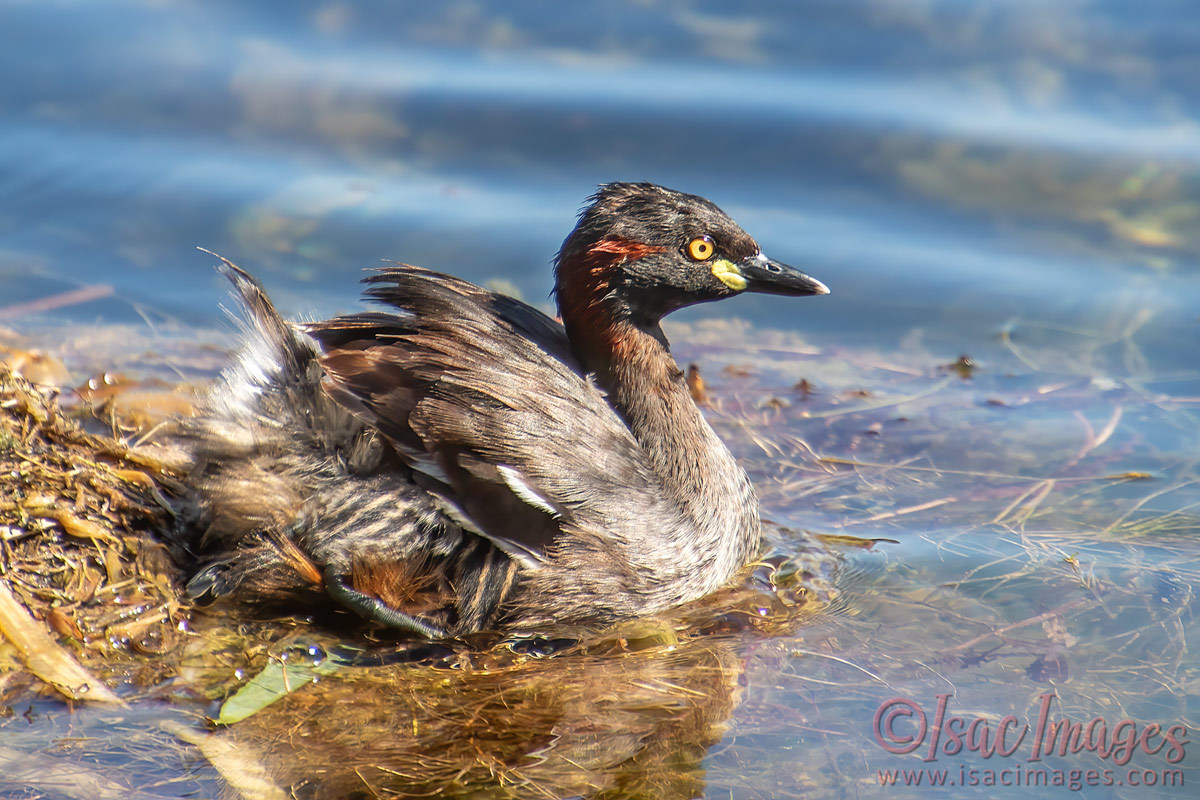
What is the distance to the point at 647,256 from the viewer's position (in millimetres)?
4730

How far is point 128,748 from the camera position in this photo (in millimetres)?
3736

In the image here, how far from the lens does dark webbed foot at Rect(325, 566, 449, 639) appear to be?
4.22 m

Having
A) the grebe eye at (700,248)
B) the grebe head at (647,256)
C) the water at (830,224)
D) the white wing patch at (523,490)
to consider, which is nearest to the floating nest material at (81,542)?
the white wing patch at (523,490)

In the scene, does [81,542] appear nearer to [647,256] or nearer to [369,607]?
[369,607]

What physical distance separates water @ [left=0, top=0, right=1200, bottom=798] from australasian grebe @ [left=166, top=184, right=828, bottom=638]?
417 mm

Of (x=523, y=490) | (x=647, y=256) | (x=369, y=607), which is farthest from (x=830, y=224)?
(x=369, y=607)

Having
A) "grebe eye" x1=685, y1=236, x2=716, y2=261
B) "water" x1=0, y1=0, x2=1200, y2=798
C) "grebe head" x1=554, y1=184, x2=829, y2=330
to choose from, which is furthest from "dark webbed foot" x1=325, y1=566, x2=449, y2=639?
"grebe eye" x1=685, y1=236, x2=716, y2=261

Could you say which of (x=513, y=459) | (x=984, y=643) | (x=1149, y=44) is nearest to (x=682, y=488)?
(x=513, y=459)

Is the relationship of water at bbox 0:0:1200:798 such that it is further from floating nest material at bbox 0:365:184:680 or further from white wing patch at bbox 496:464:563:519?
floating nest material at bbox 0:365:184:680

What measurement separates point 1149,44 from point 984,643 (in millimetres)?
5386

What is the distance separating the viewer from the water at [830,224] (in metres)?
4.62

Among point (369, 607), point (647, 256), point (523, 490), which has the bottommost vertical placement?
point (369, 607)

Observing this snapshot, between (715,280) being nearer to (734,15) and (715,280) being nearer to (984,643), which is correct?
(984,643)

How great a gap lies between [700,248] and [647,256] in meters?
0.22
